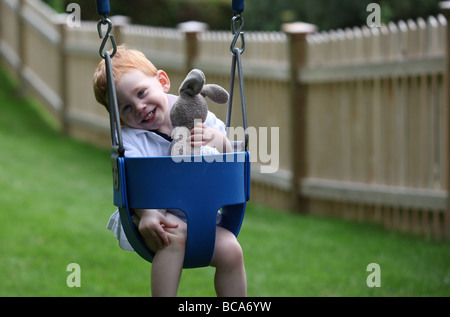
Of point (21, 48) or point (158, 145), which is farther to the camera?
point (21, 48)

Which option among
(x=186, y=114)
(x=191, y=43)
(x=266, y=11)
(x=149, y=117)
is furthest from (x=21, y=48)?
(x=186, y=114)

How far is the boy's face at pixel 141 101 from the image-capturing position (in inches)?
96.7

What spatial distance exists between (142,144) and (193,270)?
2.50 metres

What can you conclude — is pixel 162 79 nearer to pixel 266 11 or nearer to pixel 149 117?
pixel 149 117

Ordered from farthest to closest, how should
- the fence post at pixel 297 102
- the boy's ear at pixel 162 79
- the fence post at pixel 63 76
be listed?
the fence post at pixel 63 76 → the fence post at pixel 297 102 → the boy's ear at pixel 162 79

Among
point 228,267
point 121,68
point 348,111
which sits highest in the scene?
point 121,68

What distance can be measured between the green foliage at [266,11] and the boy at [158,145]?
9.28m

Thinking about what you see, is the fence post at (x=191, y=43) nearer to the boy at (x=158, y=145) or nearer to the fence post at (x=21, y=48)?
the fence post at (x=21, y=48)

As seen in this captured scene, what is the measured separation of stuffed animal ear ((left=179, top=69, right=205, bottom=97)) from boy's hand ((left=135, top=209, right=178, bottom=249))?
0.42 metres

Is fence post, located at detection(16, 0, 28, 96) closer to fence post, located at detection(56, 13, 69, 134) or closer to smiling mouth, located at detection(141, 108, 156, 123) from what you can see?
fence post, located at detection(56, 13, 69, 134)

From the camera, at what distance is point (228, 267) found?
2400 millimetres

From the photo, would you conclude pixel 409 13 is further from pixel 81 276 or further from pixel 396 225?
pixel 81 276

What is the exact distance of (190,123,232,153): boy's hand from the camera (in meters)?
2.40

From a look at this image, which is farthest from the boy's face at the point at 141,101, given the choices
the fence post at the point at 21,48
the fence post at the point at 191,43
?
the fence post at the point at 21,48
